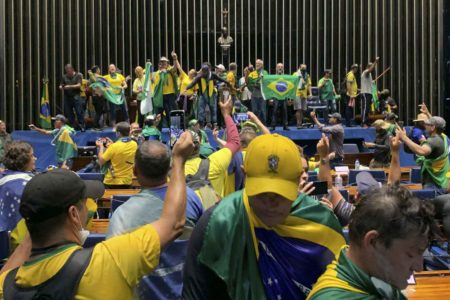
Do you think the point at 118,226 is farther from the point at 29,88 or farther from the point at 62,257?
the point at 29,88

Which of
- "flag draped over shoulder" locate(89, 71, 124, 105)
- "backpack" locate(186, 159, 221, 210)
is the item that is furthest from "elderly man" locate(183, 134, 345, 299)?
"flag draped over shoulder" locate(89, 71, 124, 105)

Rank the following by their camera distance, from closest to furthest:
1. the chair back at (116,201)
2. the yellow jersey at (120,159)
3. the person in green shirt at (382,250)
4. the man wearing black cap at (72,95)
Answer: the person in green shirt at (382,250), the chair back at (116,201), the yellow jersey at (120,159), the man wearing black cap at (72,95)

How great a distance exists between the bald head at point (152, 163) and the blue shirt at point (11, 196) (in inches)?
55.9

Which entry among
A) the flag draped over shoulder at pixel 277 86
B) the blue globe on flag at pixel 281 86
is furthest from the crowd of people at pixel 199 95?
the blue globe on flag at pixel 281 86

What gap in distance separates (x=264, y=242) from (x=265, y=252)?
27 millimetres

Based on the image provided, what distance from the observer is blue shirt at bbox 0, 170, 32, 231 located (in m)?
4.27

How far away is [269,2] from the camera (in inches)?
756

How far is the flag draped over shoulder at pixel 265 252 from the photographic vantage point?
199cm

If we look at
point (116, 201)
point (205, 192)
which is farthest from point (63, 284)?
point (116, 201)

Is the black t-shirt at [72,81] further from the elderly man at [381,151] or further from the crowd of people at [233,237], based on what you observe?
the crowd of people at [233,237]

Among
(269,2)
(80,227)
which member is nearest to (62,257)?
(80,227)

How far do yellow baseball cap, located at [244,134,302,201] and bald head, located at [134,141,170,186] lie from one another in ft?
3.25

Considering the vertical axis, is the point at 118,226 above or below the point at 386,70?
below

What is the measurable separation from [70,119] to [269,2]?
6581 millimetres
